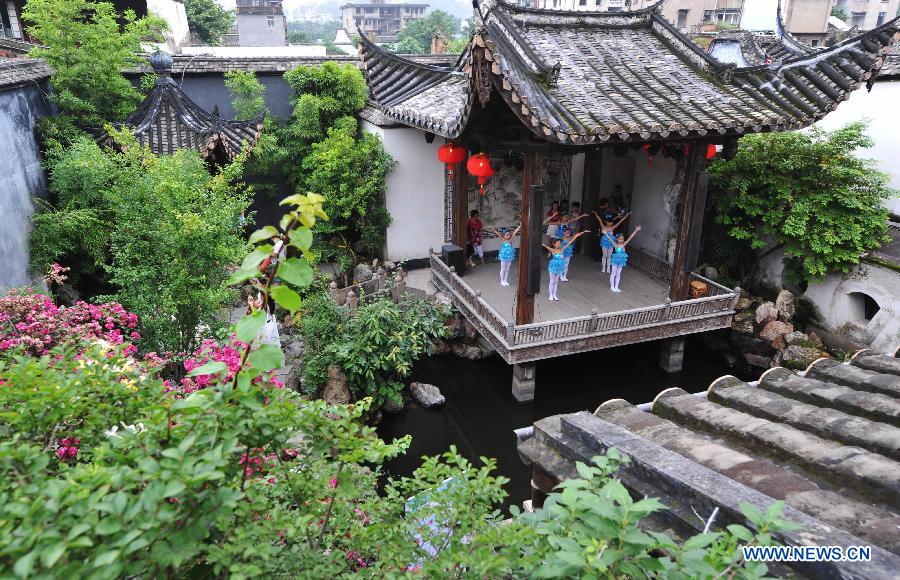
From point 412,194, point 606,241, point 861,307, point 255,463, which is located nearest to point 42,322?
point 255,463

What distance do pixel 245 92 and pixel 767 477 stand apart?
11919 millimetres

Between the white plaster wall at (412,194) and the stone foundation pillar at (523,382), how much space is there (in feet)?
14.8

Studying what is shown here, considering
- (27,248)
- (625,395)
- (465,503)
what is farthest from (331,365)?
(465,503)

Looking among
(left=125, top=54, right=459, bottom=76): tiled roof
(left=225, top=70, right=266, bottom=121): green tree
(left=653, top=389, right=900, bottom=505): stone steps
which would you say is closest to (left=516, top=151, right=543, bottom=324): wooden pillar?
(left=653, top=389, right=900, bottom=505): stone steps

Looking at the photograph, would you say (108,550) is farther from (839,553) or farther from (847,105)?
(847,105)

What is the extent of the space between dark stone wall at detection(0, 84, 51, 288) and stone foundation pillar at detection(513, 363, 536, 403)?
6581mm

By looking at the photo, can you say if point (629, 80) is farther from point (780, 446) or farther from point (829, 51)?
point (780, 446)

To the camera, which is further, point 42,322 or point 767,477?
point 42,322

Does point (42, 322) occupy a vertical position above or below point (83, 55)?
below

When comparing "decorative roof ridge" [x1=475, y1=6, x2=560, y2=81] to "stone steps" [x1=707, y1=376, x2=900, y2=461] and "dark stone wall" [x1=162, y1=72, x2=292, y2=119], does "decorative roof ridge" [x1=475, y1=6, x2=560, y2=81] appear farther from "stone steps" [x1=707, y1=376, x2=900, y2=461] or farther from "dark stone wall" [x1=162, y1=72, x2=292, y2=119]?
"dark stone wall" [x1=162, y1=72, x2=292, y2=119]

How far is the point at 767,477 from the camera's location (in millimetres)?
2066

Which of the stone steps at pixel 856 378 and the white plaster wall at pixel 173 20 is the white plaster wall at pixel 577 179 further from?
the white plaster wall at pixel 173 20

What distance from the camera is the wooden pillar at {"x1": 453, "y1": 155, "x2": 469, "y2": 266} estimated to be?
10008 mm

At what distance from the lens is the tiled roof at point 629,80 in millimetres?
6637
